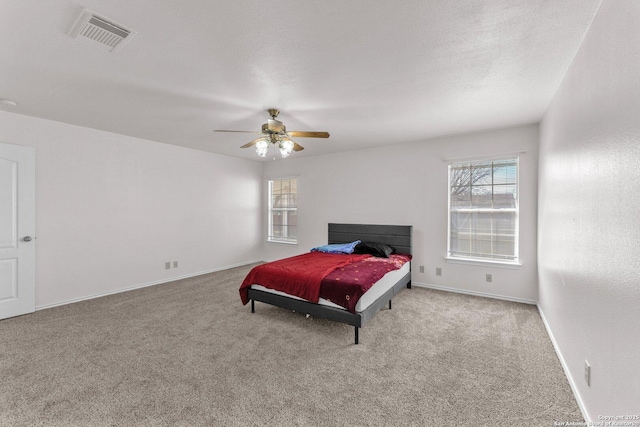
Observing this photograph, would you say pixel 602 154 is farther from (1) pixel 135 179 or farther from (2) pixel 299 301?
(1) pixel 135 179

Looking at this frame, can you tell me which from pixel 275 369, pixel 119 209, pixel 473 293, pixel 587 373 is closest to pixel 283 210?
pixel 119 209

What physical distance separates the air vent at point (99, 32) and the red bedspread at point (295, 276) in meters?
2.54

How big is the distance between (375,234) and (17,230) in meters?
5.08

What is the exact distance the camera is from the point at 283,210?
259 inches

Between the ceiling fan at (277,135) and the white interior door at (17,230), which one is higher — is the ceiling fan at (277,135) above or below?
above

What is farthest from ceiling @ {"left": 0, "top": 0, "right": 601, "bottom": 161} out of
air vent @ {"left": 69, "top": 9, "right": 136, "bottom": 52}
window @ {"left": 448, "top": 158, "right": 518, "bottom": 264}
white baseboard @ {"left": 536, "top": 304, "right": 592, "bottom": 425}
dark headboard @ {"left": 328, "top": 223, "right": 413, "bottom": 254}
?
white baseboard @ {"left": 536, "top": 304, "right": 592, "bottom": 425}

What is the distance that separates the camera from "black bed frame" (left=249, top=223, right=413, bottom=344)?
2775 mm

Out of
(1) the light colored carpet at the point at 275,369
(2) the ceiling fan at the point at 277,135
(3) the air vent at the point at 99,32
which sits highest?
(3) the air vent at the point at 99,32

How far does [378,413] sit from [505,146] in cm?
390

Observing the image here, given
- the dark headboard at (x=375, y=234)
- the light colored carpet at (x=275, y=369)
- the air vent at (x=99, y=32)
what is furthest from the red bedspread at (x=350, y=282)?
the air vent at (x=99, y=32)

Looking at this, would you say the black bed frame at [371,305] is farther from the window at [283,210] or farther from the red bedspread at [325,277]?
the window at [283,210]

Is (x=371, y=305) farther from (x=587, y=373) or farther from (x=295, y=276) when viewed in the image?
(x=587, y=373)

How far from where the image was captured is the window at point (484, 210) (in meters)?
3.96

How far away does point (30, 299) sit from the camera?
11.4 feet
